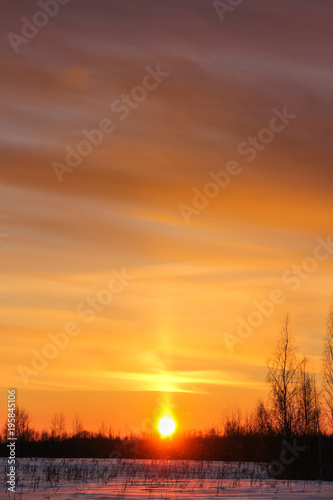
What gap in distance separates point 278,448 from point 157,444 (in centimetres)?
2890

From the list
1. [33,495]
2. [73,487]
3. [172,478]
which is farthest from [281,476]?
[33,495]

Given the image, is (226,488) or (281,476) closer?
(226,488)

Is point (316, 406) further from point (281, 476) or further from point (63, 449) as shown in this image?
point (281, 476)

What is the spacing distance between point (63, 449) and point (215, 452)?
17127 millimetres

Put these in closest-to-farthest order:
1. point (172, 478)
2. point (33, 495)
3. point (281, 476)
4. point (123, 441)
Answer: point (33, 495) → point (172, 478) → point (281, 476) → point (123, 441)

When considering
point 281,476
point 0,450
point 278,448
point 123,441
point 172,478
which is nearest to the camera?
point 172,478

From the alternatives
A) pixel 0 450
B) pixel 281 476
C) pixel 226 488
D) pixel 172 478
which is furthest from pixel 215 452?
pixel 226 488

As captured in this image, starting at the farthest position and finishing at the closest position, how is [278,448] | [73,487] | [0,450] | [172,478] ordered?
[0,450], [278,448], [172,478], [73,487]

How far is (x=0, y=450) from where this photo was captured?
2518 inches

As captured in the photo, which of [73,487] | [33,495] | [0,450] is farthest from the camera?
[0,450]

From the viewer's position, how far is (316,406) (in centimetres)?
7006

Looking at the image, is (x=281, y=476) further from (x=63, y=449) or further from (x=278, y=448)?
(x=63, y=449)

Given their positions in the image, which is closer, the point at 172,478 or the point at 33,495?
the point at 33,495

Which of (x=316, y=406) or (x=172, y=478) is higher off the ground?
(x=316, y=406)
